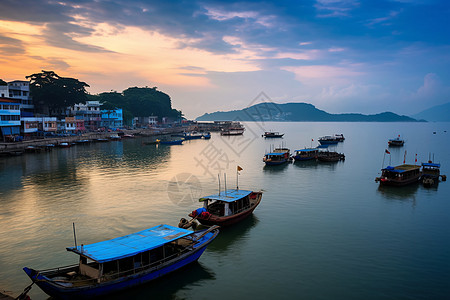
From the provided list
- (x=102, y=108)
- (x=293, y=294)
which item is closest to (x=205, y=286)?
(x=293, y=294)

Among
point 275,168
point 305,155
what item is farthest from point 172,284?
point 305,155

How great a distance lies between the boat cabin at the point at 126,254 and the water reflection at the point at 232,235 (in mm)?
4239

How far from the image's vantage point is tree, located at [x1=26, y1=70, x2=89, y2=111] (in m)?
97.7

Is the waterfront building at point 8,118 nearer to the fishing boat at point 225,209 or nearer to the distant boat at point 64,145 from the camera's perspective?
the distant boat at point 64,145

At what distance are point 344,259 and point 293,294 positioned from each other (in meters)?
5.58

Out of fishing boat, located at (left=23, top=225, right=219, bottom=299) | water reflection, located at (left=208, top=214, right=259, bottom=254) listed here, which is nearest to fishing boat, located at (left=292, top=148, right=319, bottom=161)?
water reflection, located at (left=208, top=214, right=259, bottom=254)

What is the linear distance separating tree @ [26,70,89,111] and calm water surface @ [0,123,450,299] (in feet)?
189

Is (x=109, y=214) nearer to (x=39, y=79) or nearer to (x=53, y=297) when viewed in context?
(x=53, y=297)

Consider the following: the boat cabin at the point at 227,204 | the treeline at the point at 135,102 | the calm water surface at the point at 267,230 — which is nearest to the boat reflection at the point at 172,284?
the calm water surface at the point at 267,230

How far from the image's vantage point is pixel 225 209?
24.8 m

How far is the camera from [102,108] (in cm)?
12825

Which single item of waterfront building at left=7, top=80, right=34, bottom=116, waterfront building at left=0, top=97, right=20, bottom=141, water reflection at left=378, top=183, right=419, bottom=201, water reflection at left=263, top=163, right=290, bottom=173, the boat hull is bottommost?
water reflection at left=378, top=183, right=419, bottom=201

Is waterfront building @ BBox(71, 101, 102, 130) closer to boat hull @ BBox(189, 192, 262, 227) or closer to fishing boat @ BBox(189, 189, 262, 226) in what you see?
fishing boat @ BBox(189, 189, 262, 226)

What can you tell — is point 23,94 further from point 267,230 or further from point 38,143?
point 267,230
